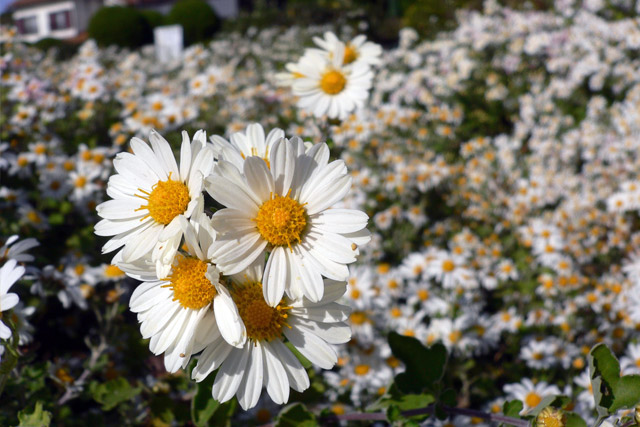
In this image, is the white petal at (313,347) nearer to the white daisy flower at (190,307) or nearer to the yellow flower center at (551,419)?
the white daisy flower at (190,307)

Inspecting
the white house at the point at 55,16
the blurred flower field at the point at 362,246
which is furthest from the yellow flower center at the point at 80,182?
the white house at the point at 55,16

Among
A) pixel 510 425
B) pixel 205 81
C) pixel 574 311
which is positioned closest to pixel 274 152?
pixel 510 425

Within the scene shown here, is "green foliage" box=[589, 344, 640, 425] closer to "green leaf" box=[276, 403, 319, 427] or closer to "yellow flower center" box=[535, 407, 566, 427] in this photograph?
"yellow flower center" box=[535, 407, 566, 427]

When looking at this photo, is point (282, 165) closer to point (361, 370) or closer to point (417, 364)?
point (417, 364)

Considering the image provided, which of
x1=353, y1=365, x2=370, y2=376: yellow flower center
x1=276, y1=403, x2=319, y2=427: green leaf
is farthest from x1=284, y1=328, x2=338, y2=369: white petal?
x1=353, y1=365, x2=370, y2=376: yellow flower center

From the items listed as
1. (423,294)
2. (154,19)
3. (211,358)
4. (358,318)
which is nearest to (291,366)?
(211,358)

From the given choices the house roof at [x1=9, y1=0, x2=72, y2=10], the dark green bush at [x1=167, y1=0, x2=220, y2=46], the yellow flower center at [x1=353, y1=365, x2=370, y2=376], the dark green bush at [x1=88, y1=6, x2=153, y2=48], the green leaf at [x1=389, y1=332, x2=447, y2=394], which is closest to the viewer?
the green leaf at [x1=389, y1=332, x2=447, y2=394]

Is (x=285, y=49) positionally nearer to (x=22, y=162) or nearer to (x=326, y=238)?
(x=22, y=162)
